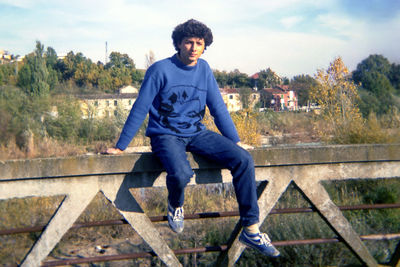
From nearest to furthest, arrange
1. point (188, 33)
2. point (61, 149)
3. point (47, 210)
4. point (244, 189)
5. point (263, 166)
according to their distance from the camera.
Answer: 1. point (244, 189)
2. point (263, 166)
3. point (188, 33)
4. point (47, 210)
5. point (61, 149)

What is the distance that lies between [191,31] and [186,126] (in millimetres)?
652

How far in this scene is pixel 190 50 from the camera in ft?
8.77

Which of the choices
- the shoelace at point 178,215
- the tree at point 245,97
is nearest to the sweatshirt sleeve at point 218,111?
the shoelace at point 178,215

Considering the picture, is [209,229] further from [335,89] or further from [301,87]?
[301,87]

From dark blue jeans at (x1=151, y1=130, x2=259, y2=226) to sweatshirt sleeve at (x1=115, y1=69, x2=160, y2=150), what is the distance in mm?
185

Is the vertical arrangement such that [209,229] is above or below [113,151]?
below

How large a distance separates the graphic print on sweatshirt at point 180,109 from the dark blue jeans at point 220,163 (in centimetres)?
15

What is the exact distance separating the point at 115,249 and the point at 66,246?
68 cm

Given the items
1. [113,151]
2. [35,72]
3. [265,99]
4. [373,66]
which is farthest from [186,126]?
[373,66]

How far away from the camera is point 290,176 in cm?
252

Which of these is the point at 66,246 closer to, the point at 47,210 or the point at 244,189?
the point at 47,210

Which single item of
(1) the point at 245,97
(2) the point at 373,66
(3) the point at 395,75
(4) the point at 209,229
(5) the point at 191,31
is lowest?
(4) the point at 209,229

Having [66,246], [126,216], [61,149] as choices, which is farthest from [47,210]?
[61,149]

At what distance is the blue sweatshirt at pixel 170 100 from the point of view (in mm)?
2514
